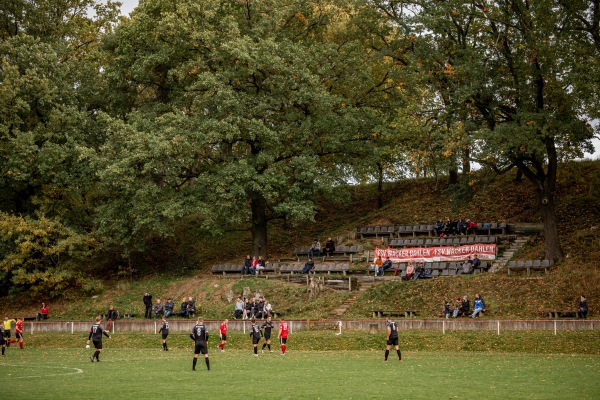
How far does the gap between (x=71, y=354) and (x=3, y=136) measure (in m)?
22.9

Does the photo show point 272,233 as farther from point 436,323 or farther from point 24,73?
point 436,323

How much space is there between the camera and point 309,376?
Answer: 84.1ft

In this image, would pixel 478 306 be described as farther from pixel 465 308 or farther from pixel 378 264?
pixel 378 264

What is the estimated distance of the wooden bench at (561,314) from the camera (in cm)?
3800

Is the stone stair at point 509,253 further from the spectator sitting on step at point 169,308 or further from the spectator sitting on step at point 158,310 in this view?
the spectator sitting on step at point 158,310

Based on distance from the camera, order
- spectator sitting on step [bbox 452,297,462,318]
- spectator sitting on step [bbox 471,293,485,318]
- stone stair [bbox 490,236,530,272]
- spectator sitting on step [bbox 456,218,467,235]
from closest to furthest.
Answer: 1. spectator sitting on step [bbox 471,293,485,318]
2. spectator sitting on step [bbox 452,297,462,318]
3. stone stair [bbox 490,236,530,272]
4. spectator sitting on step [bbox 456,218,467,235]

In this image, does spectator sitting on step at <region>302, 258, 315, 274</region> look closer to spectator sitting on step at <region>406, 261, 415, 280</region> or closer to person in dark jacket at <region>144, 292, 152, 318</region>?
spectator sitting on step at <region>406, 261, 415, 280</region>

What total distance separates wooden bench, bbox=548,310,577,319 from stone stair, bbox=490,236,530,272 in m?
6.75

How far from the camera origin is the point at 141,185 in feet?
172

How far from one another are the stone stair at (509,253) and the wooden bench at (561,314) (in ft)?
22.1

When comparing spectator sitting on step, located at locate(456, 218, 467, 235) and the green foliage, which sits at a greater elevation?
spectator sitting on step, located at locate(456, 218, 467, 235)

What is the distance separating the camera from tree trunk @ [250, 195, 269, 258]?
185 ft

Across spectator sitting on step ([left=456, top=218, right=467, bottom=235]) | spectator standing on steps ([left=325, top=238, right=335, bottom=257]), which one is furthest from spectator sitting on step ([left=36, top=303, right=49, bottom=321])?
spectator sitting on step ([left=456, top=218, right=467, bottom=235])

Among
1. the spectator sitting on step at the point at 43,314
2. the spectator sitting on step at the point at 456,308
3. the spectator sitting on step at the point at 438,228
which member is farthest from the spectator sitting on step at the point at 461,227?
the spectator sitting on step at the point at 43,314
